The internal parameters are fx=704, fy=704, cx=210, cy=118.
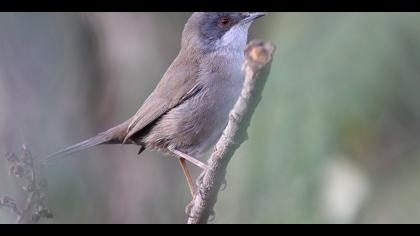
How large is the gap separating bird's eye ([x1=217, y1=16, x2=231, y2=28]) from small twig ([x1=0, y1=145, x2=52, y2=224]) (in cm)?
183

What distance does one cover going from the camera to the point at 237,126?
3.26m

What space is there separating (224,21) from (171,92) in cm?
66

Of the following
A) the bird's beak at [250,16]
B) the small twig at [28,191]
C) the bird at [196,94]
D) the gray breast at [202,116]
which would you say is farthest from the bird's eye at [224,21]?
the small twig at [28,191]

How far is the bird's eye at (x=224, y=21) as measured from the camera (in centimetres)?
477

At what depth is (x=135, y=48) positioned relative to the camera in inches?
318

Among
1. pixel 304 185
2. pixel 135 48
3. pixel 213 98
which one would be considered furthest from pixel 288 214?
pixel 135 48

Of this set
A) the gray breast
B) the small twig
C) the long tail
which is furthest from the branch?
the long tail

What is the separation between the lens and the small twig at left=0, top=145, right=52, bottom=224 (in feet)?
10.8

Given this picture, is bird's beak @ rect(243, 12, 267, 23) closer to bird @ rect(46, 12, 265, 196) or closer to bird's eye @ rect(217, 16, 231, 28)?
bird @ rect(46, 12, 265, 196)

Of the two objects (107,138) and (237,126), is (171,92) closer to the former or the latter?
(107,138)

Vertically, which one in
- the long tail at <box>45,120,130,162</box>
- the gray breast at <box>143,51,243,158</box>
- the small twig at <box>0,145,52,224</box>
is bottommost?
the long tail at <box>45,120,130,162</box>

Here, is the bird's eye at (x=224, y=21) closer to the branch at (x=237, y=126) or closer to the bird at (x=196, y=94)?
the bird at (x=196, y=94)

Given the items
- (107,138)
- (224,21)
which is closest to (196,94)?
(224,21)
